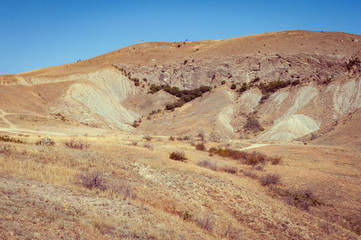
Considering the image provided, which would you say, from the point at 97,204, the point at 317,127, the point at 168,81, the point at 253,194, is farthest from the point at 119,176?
the point at 168,81

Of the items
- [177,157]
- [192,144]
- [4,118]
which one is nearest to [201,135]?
[192,144]

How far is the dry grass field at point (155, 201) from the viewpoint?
5.02 m

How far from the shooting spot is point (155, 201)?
7.85 meters

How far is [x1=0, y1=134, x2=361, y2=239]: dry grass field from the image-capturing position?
16.5ft

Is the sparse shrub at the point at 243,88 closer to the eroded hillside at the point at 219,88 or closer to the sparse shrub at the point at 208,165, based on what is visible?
the eroded hillside at the point at 219,88

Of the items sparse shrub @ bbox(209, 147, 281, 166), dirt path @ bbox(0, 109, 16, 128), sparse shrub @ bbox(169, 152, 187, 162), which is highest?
dirt path @ bbox(0, 109, 16, 128)

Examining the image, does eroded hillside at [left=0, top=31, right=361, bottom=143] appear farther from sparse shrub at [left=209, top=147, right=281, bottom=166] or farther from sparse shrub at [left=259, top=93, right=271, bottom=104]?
sparse shrub at [left=209, top=147, right=281, bottom=166]

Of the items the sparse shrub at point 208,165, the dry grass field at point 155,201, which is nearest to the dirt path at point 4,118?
the dry grass field at point 155,201

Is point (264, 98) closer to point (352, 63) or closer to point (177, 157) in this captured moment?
point (352, 63)

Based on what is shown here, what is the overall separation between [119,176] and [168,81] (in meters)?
50.7

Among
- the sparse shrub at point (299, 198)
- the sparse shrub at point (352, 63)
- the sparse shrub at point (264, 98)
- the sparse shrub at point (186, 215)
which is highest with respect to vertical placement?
the sparse shrub at point (352, 63)

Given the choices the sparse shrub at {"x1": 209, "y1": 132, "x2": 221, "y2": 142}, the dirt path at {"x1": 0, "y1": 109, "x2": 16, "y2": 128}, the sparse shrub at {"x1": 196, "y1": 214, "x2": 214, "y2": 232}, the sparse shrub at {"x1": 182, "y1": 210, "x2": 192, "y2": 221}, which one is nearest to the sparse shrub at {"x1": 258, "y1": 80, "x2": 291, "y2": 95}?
the sparse shrub at {"x1": 209, "y1": 132, "x2": 221, "y2": 142}

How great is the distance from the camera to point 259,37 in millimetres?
64938

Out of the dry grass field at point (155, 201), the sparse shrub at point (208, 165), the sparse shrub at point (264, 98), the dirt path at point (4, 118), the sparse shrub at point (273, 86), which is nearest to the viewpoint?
the dry grass field at point (155, 201)
